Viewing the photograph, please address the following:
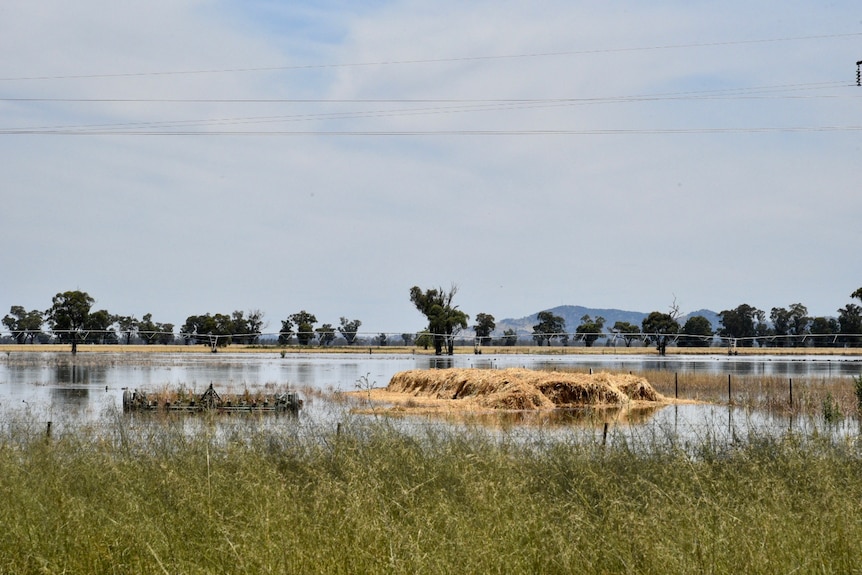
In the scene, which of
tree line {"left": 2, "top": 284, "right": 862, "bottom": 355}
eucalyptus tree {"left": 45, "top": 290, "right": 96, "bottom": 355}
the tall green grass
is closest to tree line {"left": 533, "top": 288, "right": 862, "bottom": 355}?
tree line {"left": 2, "top": 284, "right": 862, "bottom": 355}

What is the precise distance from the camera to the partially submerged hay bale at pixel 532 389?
1337 inches

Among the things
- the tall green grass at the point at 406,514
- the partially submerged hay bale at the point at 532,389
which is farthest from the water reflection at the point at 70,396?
the tall green grass at the point at 406,514

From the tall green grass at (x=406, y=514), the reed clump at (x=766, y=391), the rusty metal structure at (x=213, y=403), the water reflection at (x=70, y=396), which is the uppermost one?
the tall green grass at (x=406, y=514)

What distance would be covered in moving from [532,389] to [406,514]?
24.1 m

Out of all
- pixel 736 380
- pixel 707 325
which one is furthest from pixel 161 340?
pixel 736 380

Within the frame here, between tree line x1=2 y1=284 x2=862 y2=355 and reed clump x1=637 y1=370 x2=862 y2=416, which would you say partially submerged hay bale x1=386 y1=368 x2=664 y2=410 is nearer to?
reed clump x1=637 y1=370 x2=862 y2=416

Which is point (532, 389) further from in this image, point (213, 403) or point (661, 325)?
point (661, 325)

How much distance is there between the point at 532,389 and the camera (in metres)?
34.5

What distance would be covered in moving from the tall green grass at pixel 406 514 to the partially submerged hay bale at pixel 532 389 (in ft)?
63.6

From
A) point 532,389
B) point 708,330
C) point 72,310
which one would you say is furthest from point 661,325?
point 532,389

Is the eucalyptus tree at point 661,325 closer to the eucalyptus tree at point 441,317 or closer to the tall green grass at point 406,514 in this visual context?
the eucalyptus tree at point 441,317

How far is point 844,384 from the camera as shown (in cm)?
4550

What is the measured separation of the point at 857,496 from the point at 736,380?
3929 centimetres

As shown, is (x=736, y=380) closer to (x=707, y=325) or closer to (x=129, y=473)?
(x=129, y=473)
